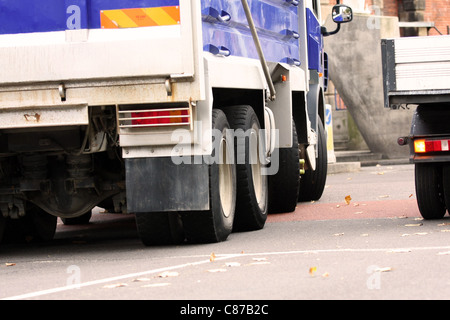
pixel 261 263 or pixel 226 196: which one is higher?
pixel 226 196

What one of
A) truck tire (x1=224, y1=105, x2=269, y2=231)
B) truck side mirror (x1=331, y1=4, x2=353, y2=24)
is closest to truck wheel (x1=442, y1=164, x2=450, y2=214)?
truck tire (x1=224, y1=105, x2=269, y2=231)

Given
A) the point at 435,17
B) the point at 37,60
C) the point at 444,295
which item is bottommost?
the point at 444,295

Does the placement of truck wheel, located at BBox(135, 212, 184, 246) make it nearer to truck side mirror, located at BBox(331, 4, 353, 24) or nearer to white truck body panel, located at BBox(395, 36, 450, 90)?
white truck body panel, located at BBox(395, 36, 450, 90)

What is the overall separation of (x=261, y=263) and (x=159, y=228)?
168 centimetres

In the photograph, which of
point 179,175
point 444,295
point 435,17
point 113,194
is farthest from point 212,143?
point 435,17

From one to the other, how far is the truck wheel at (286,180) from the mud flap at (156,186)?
12.9 feet

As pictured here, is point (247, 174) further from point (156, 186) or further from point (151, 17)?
point (151, 17)

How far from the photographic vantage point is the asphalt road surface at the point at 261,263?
675cm

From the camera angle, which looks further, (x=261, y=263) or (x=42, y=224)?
(x=42, y=224)

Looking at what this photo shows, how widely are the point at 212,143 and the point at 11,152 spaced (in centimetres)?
167

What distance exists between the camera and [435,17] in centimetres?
3328

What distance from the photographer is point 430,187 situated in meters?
10.9

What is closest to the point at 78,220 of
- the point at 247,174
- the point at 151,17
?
the point at 247,174
